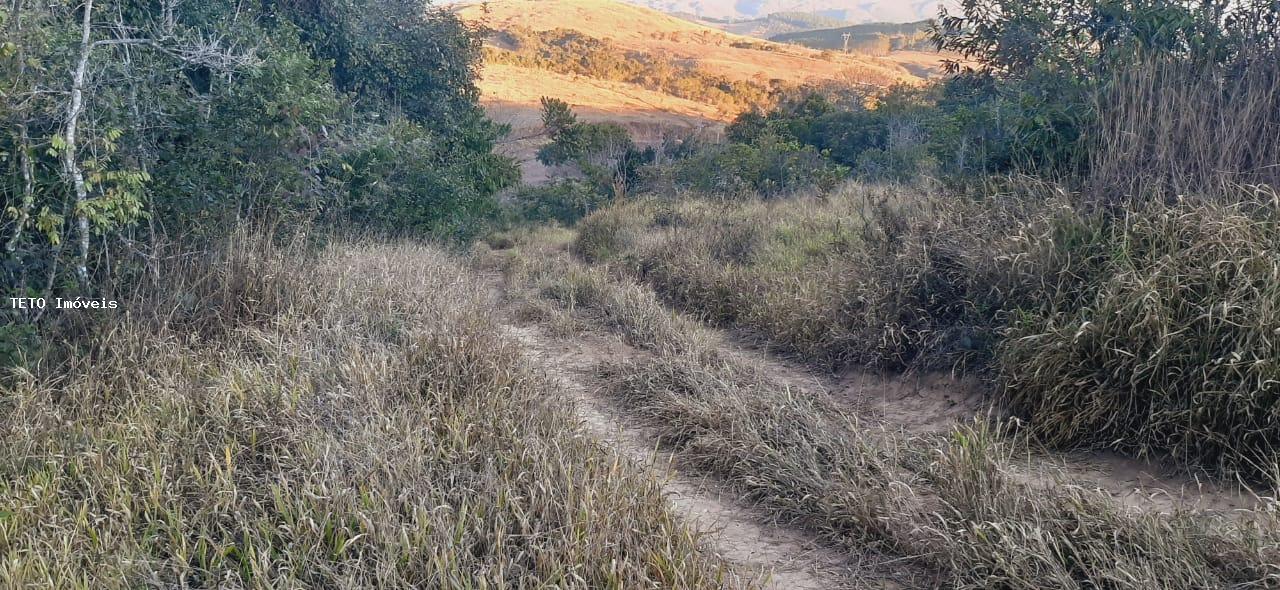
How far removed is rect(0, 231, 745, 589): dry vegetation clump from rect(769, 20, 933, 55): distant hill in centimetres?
6184

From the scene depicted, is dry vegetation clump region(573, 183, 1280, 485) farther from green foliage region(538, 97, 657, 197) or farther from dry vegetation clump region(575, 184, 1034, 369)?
green foliage region(538, 97, 657, 197)

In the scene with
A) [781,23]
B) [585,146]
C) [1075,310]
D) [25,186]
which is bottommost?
[585,146]

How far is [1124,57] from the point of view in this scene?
5480 millimetres

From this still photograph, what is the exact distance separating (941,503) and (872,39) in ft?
259

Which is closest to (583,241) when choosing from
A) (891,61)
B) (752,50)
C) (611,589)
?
(611,589)

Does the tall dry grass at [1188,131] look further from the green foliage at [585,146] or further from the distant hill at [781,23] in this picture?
the distant hill at [781,23]

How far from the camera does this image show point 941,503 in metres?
3.43

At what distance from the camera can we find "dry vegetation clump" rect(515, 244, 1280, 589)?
9.13 ft

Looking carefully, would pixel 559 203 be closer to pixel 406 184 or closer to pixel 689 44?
pixel 406 184

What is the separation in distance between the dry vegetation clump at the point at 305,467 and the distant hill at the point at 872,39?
203ft

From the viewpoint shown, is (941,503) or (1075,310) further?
(1075,310)

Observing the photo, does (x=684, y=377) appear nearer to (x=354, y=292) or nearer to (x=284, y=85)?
(x=354, y=292)

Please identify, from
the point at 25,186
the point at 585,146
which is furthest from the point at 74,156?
the point at 585,146

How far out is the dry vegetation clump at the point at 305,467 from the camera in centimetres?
286
